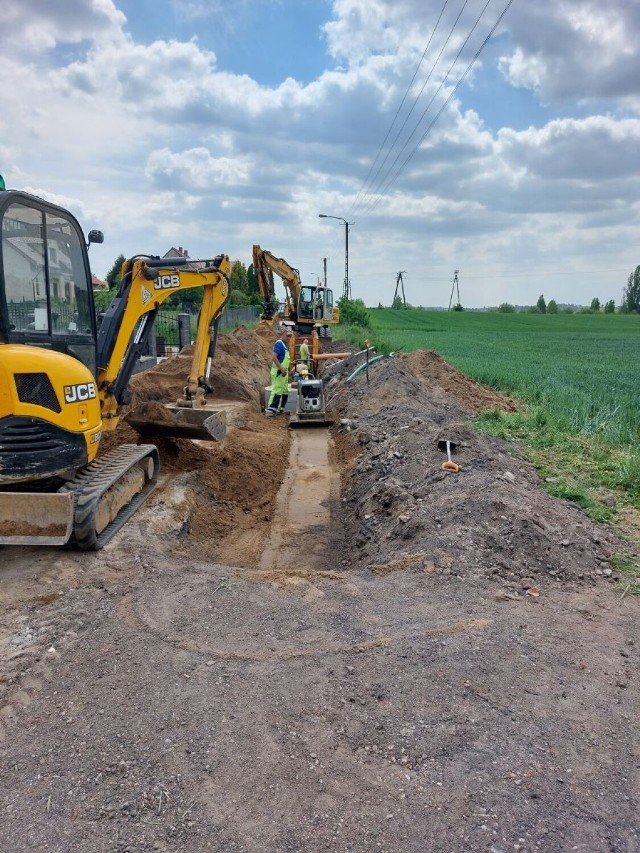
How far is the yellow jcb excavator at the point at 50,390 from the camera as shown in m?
5.16

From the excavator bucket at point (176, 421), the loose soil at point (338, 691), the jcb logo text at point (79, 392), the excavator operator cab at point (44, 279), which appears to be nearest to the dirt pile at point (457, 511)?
the loose soil at point (338, 691)

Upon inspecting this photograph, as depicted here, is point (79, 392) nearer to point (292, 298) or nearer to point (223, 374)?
point (223, 374)

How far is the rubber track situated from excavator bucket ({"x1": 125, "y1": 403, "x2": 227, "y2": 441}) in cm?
99

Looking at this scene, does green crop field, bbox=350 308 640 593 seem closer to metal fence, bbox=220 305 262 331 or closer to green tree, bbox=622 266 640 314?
metal fence, bbox=220 305 262 331

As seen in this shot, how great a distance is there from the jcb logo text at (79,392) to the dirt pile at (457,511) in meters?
3.10

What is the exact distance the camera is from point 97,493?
5.73 metres

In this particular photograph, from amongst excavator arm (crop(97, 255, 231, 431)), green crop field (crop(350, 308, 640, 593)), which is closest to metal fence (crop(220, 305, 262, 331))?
green crop field (crop(350, 308, 640, 593))

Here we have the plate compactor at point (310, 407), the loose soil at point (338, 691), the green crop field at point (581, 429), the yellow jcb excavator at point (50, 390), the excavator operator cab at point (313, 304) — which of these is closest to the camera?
the loose soil at point (338, 691)

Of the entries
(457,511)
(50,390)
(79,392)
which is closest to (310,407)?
(457,511)

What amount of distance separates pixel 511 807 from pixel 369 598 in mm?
2209

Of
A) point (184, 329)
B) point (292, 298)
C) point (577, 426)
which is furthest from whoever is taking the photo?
point (184, 329)

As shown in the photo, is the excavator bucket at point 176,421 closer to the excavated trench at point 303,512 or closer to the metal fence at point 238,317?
the excavated trench at point 303,512

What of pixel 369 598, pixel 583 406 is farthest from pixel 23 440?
pixel 583 406

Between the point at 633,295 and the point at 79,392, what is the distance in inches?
4205
